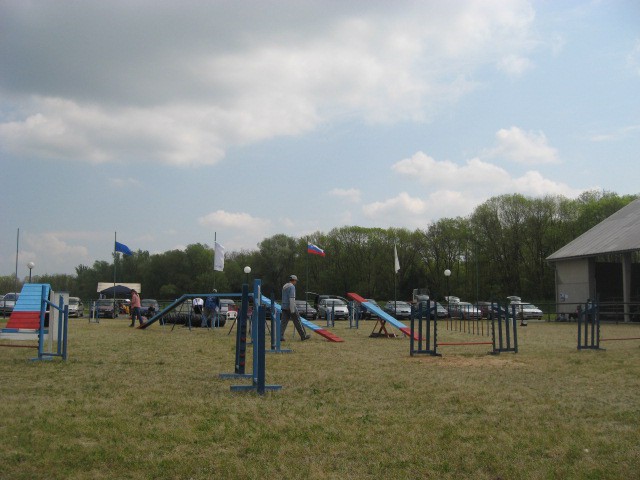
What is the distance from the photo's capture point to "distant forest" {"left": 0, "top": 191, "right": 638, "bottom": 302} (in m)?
63.2

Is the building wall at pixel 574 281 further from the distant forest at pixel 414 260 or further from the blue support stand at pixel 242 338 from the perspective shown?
the blue support stand at pixel 242 338

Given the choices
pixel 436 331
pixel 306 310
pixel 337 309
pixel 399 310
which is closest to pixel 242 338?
pixel 436 331

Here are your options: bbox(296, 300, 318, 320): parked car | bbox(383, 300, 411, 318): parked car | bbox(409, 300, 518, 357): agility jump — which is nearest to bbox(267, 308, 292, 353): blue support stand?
bbox(409, 300, 518, 357): agility jump

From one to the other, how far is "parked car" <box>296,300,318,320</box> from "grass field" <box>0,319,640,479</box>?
31.0 m

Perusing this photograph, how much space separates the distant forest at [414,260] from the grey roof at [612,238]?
13524mm

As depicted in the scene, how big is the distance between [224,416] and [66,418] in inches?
64.2

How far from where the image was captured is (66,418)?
21.4ft

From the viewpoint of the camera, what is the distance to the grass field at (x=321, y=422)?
494 centimetres

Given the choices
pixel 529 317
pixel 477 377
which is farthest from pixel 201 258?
pixel 477 377

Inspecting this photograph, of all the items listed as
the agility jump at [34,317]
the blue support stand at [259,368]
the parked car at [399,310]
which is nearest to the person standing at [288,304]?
the agility jump at [34,317]

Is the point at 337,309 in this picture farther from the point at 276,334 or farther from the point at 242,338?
the point at 242,338

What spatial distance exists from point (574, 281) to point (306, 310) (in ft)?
62.4

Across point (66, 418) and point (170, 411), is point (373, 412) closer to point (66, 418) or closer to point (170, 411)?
point (170, 411)

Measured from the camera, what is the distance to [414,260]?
7325cm
